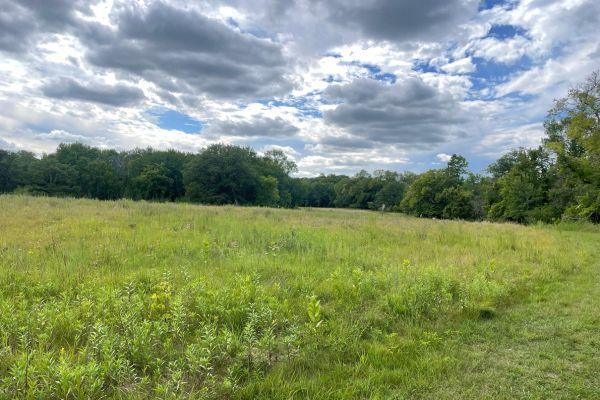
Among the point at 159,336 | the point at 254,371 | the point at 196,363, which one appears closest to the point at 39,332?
the point at 159,336

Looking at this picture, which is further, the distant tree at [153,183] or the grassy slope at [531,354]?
the distant tree at [153,183]

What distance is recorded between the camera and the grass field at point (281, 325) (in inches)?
122

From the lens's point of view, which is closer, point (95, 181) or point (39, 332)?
point (39, 332)

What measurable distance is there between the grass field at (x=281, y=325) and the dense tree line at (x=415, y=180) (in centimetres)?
2849

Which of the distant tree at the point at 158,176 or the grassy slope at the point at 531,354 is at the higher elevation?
the distant tree at the point at 158,176

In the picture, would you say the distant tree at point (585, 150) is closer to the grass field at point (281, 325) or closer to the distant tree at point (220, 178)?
the grass field at point (281, 325)

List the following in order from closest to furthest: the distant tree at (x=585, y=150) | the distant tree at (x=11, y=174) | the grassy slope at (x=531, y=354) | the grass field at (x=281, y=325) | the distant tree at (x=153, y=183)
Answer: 1. the grass field at (x=281, y=325)
2. the grassy slope at (x=531, y=354)
3. the distant tree at (x=585, y=150)
4. the distant tree at (x=11, y=174)
5. the distant tree at (x=153, y=183)

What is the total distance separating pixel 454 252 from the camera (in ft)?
32.4

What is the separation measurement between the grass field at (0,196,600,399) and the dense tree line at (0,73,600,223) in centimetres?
2849

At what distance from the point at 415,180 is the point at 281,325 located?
68765 millimetres

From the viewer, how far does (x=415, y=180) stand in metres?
68.4

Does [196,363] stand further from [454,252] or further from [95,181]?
[95,181]

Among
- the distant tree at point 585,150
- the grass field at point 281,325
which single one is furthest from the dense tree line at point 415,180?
the grass field at point 281,325

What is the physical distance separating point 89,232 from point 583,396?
11183 millimetres
